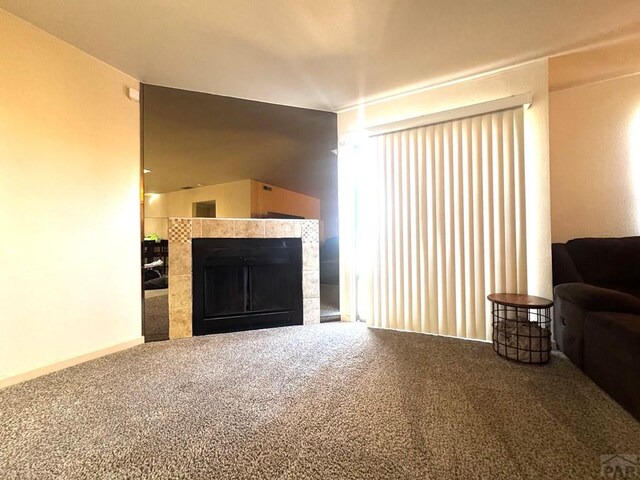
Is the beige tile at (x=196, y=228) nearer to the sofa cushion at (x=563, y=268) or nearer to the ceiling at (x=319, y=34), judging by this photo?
the ceiling at (x=319, y=34)

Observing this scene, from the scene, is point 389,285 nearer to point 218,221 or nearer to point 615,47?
point 218,221

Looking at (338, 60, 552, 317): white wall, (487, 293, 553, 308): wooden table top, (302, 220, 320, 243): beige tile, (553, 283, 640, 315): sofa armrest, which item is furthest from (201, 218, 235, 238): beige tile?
(553, 283, 640, 315): sofa armrest

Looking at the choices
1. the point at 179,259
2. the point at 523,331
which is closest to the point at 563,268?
the point at 523,331

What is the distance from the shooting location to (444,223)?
8.15 ft

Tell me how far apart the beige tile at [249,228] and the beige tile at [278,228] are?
5 centimetres

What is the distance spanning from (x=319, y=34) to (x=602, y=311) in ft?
8.36

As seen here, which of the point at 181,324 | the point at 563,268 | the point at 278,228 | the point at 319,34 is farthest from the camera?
the point at 278,228

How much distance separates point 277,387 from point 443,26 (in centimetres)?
264

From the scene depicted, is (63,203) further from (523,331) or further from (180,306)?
(523,331)

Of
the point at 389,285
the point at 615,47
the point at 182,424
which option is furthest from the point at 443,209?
the point at 182,424

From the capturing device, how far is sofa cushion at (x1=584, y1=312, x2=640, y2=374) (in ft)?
4.32

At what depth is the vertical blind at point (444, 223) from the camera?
2.27 meters

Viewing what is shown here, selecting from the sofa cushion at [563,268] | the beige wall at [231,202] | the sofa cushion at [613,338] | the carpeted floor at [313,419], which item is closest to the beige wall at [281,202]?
the beige wall at [231,202]

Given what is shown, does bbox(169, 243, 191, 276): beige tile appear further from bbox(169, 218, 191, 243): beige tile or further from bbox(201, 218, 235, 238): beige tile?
bbox(201, 218, 235, 238): beige tile
